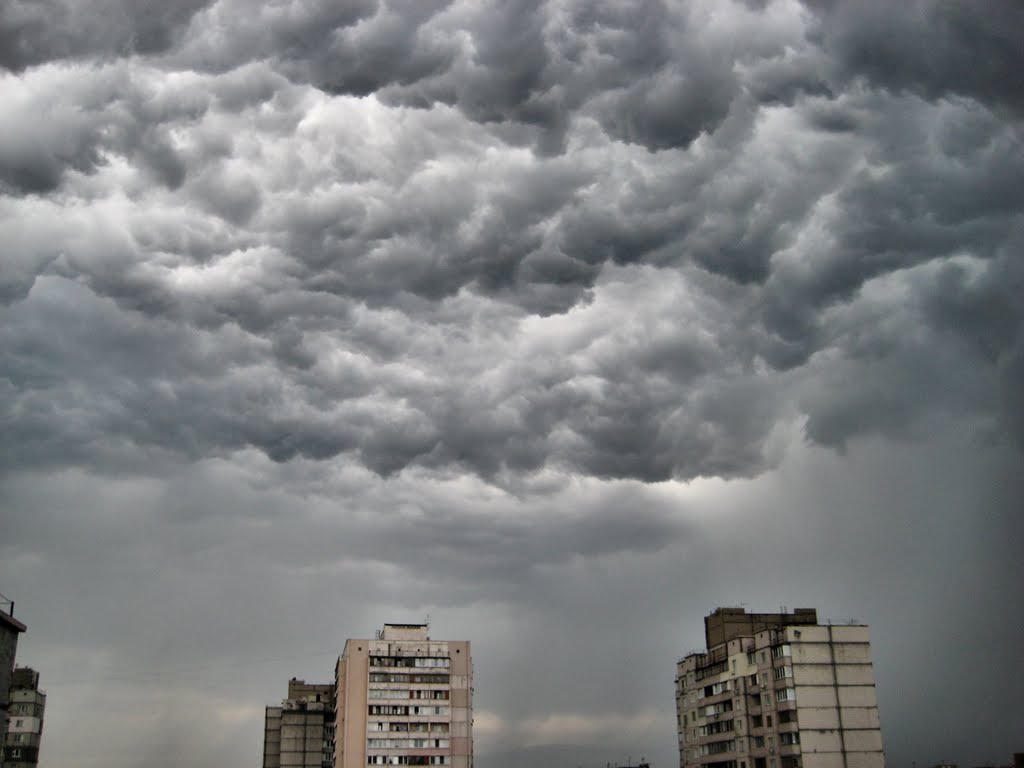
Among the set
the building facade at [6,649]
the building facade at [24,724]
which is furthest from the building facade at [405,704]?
the building facade at [6,649]

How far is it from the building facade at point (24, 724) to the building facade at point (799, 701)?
346ft

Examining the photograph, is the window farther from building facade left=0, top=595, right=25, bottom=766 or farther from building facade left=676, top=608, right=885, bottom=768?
building facade left=0, top=595, right=25, bottom=766

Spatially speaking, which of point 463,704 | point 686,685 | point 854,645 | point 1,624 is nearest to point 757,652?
point 854,645

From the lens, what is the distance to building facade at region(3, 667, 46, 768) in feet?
528

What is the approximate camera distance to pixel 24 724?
164000mm

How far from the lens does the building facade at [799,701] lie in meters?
136

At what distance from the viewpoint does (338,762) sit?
549ft

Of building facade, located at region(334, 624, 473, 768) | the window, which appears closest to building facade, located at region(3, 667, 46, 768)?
building facade, located at region(334, 624, 473, 768)

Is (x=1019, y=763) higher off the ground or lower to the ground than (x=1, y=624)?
→ lower

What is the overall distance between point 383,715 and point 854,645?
237 feet

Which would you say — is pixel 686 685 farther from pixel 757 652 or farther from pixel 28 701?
pixel 28 701

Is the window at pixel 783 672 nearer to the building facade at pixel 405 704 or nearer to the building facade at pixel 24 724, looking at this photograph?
the building facade at pixel 405 704

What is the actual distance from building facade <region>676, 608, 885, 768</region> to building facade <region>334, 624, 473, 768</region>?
4101 cm

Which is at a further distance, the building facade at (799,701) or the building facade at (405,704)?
the building facade at (405,704)
